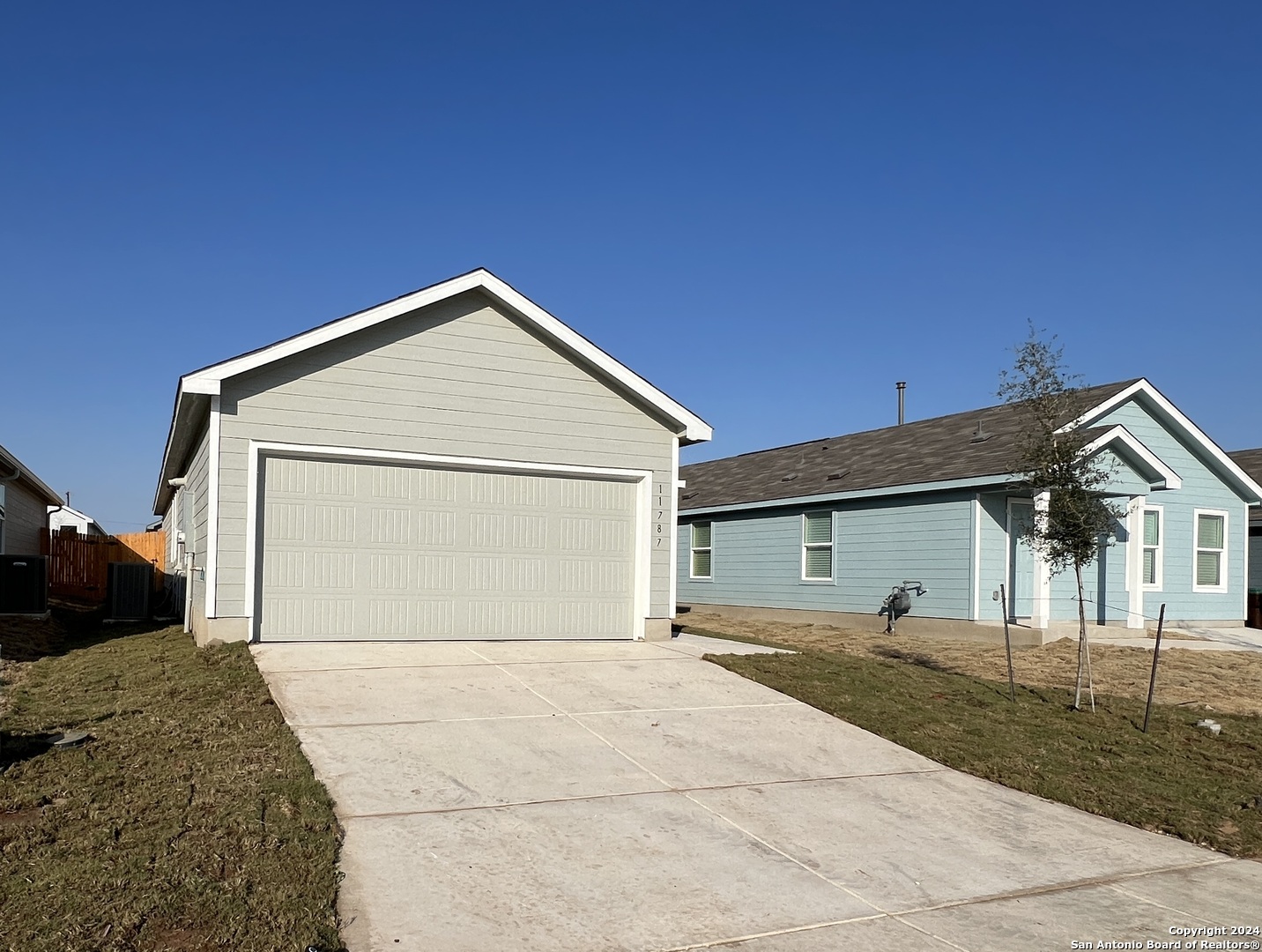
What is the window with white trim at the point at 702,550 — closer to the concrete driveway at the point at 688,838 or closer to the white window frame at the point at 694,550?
the white window frame at the point at 694,550

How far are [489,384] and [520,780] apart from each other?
23.1 ft

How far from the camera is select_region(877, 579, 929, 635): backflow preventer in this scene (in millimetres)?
18422

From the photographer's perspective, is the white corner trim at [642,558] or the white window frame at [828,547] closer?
the white corner trim at [642,558]

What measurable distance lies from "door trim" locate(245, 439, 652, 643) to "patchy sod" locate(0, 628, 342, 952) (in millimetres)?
2541

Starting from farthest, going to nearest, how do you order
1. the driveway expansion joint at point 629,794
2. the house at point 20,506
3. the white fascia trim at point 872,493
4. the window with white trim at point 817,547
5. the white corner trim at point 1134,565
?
the window with white trim at point 817,547, the house at point 20,506, the white corner trim at point 1134,565, the white fascia trim at point 872,493, the driveway expansion joint at point 629,794

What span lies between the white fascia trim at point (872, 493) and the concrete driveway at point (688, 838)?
783 cm

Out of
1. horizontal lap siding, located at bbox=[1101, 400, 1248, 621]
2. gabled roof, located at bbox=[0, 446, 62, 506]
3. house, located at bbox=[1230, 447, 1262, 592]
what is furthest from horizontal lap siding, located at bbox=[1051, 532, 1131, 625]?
gabled roof, located at bbox=[0, 446, 62, 506]

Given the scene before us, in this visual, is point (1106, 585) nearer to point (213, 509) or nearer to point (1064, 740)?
point (1064, 740)

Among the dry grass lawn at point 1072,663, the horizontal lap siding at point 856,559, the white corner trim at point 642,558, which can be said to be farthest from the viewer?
the horizontal lap siding at point 856,559

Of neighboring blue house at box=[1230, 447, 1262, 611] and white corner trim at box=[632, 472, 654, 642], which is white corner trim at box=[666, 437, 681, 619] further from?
neighboring blue house at box=[1230, 447, 1262, 611]

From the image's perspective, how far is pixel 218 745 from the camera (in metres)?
7.45

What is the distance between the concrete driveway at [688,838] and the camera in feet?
16.6

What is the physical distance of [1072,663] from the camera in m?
14.9

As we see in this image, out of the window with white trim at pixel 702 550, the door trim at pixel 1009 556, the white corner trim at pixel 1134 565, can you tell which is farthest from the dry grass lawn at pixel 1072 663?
the window with white trim at pixel 702 550
